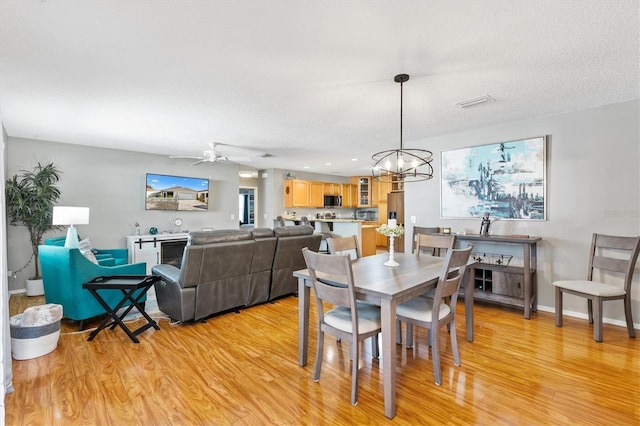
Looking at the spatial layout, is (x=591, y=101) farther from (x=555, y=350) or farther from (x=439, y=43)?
(x=555, y=350)

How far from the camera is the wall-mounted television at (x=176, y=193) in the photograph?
19.6 feet

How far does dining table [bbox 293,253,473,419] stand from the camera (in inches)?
74.2

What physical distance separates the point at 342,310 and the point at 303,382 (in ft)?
1.92

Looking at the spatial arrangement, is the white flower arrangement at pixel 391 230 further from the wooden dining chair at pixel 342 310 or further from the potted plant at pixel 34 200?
the potted plant at pixel 34 200

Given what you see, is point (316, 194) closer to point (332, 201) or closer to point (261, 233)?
point (332, 201)

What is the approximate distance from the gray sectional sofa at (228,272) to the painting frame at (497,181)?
2.27m

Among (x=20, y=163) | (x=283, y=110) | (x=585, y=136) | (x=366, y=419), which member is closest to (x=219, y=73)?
(x=283, y=110)

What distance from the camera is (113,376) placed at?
7.57 feet

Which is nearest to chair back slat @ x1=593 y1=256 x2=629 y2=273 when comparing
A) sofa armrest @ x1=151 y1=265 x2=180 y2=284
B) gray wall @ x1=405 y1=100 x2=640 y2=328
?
gray wall @ x1=405 y1=100 x2=640 y2=328

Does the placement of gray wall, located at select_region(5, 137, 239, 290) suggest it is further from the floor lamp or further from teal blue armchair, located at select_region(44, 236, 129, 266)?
the floor lamp

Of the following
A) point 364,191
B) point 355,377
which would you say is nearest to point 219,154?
point 355,377

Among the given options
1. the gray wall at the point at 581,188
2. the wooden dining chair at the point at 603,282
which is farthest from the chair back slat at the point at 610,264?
the gray wall at the point at 581,188

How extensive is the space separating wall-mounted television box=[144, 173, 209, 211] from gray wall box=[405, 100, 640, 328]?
5.66 meters

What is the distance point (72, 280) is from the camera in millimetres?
3102
